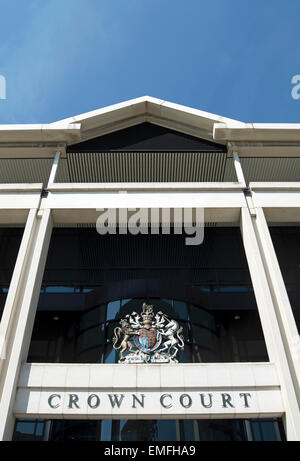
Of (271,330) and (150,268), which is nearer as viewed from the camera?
(271,330)

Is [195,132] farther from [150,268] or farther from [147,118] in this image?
[150,268]

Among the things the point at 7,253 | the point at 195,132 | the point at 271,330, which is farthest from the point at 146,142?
the point at 271,330

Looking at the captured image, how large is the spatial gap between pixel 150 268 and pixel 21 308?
6.73 m

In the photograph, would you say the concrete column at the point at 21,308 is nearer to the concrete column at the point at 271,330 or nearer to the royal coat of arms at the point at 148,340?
the royal coat of arms at the point at 148,340

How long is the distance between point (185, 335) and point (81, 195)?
20.1ft

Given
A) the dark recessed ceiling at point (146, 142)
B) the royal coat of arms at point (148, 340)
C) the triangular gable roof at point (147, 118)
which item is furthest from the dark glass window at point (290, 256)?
the royal coat of arms at point (148, 340)

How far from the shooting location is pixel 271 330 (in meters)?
9.18

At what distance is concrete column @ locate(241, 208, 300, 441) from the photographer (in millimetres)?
7883

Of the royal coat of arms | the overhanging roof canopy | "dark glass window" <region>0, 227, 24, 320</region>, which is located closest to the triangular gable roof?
the overhanging roof canopy

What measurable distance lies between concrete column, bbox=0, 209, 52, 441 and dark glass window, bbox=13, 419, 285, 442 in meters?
3.69

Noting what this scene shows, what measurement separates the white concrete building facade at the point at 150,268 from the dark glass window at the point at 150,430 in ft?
0.31

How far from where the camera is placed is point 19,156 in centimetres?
1414
